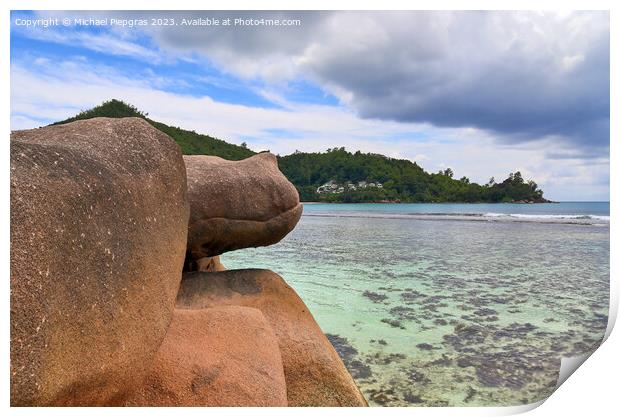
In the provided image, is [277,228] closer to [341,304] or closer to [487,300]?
[341,304]

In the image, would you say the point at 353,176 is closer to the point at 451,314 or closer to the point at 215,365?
the point at 451,314

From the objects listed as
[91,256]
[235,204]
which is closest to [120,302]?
[91,256]

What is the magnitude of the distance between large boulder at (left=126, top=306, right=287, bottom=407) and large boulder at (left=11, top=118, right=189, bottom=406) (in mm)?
210

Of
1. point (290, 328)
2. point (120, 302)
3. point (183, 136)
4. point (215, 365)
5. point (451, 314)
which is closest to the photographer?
point (120, 302)

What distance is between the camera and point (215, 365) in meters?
2.57

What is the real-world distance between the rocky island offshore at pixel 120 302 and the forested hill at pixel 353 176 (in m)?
0.74

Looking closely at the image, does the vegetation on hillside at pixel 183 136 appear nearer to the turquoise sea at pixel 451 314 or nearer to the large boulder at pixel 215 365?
the large boulder at pixel 215 365

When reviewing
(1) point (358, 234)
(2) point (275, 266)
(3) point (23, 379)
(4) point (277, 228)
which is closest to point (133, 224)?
(3) point (23, 379)

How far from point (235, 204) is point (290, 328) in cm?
119

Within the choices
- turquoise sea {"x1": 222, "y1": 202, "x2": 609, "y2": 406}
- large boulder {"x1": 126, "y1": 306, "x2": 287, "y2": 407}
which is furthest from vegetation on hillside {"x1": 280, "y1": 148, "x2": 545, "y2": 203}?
large boulder {"x1": 126, "y1": 306, "x2": 287, "y2": 407}

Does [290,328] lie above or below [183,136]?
below

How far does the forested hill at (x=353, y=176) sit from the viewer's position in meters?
5.38

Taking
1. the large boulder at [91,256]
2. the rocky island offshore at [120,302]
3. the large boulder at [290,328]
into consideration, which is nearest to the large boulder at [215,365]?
the rocky island offshore at [120,302]
